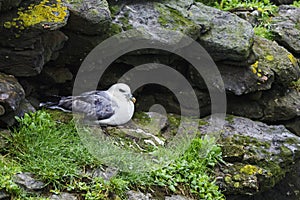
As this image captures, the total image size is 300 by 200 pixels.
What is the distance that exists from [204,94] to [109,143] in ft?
5.84

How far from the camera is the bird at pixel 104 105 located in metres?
4.81

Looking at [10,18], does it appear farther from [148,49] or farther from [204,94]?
[204,94]

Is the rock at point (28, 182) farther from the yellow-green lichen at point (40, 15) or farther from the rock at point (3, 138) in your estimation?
the yellow-green lichen at point (40, 15)

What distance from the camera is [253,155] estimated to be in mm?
5141

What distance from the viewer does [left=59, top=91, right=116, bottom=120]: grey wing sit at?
15.8 feet

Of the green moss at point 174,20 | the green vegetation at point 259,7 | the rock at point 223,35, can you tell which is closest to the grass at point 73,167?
the rock at point 223,35

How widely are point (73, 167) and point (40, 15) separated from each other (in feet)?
4.88

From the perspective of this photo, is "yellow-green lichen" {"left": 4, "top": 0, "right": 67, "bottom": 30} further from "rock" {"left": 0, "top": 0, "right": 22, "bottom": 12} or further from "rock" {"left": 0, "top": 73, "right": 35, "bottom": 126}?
"rock" {"left": 0, "top": 73, "right": 35, "bottom": 126}

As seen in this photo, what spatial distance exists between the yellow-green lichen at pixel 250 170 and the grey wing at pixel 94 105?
1.51 metres

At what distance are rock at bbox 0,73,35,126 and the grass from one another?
0.32 feet

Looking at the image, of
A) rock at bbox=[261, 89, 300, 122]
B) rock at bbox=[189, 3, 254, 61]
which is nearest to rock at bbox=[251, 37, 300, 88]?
rock at bbox=[261, 89, 300, 122]

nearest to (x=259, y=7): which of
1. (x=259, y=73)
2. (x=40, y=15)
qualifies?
(x=259, y=73)

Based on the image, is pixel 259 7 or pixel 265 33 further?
pixel 259 7

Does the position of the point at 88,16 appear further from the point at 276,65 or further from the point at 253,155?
the point at 276,65
